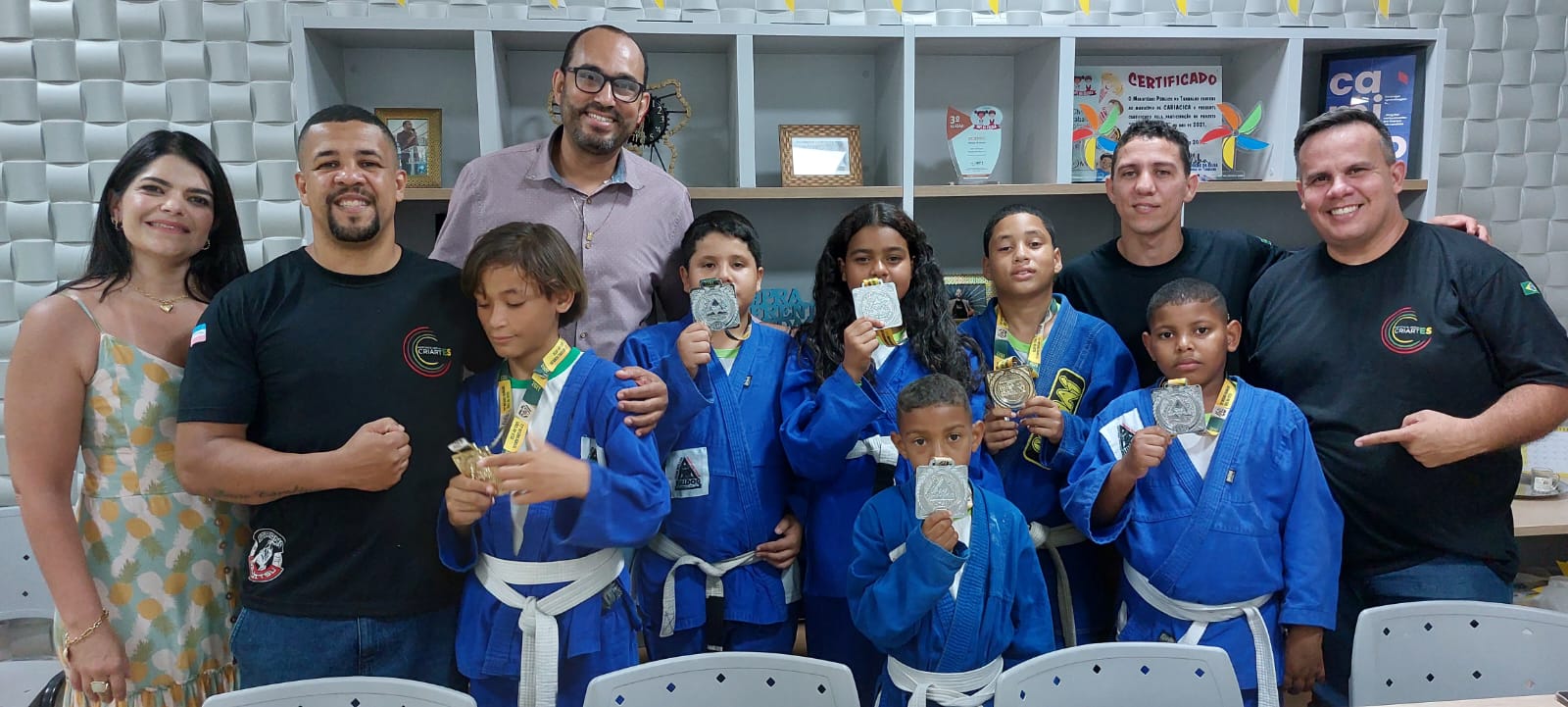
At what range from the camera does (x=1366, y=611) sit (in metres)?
1.92

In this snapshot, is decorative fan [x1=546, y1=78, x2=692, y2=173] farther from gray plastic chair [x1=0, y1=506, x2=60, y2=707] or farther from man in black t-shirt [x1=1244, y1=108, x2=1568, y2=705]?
gray plastic chair [x1=0, y1=506, x2=60, y2=707]

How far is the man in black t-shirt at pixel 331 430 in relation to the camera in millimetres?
1879

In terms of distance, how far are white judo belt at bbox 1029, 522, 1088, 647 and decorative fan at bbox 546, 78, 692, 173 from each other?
6.07 feet

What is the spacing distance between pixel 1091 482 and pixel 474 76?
2.67 meters

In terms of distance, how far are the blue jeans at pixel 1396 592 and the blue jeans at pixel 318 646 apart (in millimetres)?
2210

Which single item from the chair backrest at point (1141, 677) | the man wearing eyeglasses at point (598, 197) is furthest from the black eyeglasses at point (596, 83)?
the chair backrest at point (1141, 677)

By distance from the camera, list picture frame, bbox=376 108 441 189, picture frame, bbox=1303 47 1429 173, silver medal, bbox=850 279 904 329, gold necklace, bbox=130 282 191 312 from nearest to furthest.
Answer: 1. gold necklace, bbox=130 282 191 312
2. silver medal, bbox=850 279 904 329
3. picture frame, bbox=376 108 441 189
4. picture frame, bbox=1303 47 1429 173

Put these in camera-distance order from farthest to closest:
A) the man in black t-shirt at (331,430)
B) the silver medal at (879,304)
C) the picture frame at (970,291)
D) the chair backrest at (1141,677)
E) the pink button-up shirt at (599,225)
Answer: the picture frame at (970,291) → the pink button-up shirt at (599,225) → the silver medal at (879,304) → the man in black t-shirt at (331,430) → the chair backrest at (1141,677)

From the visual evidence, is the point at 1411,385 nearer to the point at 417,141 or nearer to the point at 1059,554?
the point at 1059,554

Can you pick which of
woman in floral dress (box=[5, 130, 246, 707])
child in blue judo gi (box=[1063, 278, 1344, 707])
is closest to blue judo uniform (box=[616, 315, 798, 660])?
child in blue judo gi (box=[1063, 278, 1344, 707])

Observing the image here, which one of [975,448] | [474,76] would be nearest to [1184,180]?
[975,448]

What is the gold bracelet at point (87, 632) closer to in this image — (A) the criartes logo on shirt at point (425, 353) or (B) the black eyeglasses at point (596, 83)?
(A) the criartes logo on shirt at point (425, 353)

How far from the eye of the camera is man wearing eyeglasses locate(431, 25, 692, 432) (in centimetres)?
252

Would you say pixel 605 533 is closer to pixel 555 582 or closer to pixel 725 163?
pixel 555 582
